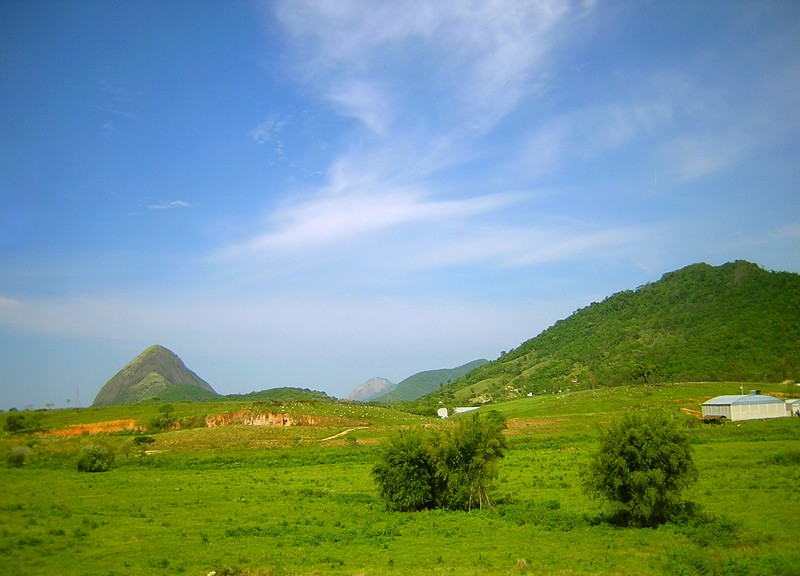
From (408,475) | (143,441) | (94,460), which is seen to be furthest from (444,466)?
(143,441)

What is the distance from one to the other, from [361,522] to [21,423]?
302ft

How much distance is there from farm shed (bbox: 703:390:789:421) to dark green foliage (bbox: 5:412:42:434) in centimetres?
11920

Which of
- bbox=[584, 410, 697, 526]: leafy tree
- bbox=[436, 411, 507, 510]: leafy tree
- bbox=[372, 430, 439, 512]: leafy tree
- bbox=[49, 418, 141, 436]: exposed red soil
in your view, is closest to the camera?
bbox=[584, 410, 697, 526]: leafy tree

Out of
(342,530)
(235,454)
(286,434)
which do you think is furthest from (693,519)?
(286,434)

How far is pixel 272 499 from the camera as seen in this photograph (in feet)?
152

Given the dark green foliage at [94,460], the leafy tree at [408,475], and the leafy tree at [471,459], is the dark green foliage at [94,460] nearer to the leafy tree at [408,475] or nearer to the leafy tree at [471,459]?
the leafy tree at [408,475]

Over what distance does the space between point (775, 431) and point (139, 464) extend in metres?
81.8

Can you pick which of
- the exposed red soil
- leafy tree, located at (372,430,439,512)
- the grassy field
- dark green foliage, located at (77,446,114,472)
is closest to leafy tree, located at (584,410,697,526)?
the grassy field

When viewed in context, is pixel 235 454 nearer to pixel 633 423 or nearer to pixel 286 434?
pixel 286 434

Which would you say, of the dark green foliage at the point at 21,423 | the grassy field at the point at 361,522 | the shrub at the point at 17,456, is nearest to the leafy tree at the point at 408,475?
the grassy field at the point at 361,522

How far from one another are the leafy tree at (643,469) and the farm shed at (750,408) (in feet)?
209

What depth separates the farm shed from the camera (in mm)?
85500

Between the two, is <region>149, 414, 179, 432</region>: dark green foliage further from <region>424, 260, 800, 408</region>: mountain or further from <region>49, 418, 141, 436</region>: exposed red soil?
<region>424, 260, 800, 408</region>: mountain

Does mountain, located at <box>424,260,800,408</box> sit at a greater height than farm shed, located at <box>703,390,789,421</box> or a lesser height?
greater
